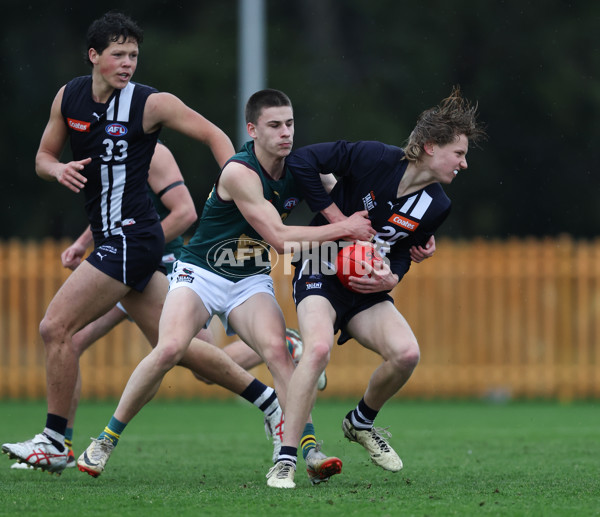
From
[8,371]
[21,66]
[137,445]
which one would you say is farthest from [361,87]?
[137,445]

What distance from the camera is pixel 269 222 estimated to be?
5.98 meters

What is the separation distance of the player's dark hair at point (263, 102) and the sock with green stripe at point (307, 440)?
73.9 inches

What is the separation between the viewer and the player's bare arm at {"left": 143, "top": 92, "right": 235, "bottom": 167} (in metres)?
6.46

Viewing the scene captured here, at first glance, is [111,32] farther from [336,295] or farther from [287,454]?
[287,454]

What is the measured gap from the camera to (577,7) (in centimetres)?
2356

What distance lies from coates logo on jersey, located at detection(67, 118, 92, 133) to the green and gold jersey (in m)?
0.87

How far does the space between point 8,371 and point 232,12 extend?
12028 mm

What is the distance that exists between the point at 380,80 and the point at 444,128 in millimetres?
17563

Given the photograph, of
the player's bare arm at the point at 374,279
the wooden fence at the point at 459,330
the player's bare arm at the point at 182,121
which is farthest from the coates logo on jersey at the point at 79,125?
the wooden fence at the point at 459,330

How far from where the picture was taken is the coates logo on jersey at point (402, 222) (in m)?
6.32

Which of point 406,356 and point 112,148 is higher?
point 112,148

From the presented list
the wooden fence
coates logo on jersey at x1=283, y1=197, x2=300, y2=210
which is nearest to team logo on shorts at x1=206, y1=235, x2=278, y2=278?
coates logo on jersey at x1=283, y1=197, x2=300, y2=210

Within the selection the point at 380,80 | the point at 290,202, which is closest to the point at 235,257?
the point at 290,202

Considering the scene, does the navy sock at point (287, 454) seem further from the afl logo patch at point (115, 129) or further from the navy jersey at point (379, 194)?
the afl logo patch at point (115, 129)
